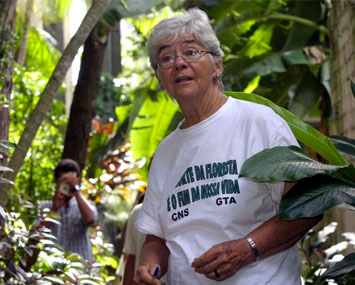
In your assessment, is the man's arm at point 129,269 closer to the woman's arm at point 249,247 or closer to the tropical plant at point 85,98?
the woman's arm at point 249,247

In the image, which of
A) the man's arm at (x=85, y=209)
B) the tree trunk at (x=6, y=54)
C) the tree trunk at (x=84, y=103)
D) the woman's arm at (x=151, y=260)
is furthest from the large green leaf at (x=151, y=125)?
the woman's arm at (x=151, y=260)

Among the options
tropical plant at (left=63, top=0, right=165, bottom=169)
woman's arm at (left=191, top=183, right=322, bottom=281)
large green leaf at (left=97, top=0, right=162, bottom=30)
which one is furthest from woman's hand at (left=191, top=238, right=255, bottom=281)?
tropical plant at (left=63, top=0, right=165, bottom=169)

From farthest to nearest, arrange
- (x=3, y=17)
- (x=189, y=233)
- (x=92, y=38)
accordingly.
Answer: (x=92, y=38), (x=3, y=17), (x=189, y=233)

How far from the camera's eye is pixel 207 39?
3.40 m

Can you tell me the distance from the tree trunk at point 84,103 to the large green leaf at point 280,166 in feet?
20.6

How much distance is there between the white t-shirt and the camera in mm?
3379

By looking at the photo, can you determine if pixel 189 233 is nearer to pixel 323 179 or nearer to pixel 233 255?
pixel 233 255

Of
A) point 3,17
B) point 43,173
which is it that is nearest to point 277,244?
point 3,17

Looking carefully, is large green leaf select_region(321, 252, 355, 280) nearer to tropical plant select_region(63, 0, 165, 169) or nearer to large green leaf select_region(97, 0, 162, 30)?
large green leaf select_region(97, 0, 162, 30)

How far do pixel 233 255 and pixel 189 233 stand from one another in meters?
0.26

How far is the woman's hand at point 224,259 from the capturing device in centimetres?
297

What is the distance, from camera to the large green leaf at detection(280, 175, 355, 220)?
2850mm

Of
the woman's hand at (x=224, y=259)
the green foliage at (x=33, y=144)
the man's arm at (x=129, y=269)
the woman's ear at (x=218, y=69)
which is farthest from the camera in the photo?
the green foliage at (x=33, y=144)

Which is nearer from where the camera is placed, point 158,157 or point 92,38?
point 158,157
